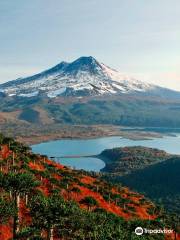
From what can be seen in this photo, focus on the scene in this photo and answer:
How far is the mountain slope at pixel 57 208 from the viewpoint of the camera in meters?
41.4

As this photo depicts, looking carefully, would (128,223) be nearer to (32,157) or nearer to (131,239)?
(131,239)

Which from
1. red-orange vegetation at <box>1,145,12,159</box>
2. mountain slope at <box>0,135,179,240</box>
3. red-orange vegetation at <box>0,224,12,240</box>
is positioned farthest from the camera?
red-orange vegetation at <box>1,145,12,159</box>

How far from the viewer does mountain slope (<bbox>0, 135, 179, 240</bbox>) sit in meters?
41.4

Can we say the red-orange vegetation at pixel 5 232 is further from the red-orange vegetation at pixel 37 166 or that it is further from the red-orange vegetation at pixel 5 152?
the red-orange vegetation at pixel 37 166

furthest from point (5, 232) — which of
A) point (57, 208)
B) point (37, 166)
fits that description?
point (37, 166)

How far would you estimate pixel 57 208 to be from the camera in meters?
40.2

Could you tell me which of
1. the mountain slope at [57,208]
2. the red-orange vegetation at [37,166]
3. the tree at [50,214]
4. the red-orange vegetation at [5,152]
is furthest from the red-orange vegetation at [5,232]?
the red-orange vegetation at [37,166]

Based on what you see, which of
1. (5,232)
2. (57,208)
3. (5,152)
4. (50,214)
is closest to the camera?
(50,214)

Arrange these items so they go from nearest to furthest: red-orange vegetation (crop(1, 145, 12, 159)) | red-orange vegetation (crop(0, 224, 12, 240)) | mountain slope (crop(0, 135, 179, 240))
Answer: mountain slope (crop(0, 135, 179, 240)), red-orange vegetation (crop(0, 224, 12, 240)), red-orange vegetation (crop(1, 145, 12, 159))

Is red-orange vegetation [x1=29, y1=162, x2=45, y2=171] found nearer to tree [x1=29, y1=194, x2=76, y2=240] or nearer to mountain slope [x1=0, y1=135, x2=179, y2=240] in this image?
mountain slope [x1=0, y1=135, x2=179, y2=240]

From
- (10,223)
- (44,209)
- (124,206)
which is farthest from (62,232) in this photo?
(124,206)

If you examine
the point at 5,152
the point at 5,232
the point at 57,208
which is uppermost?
the point at 57,208

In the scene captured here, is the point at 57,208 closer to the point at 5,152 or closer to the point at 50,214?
the point at 50,214

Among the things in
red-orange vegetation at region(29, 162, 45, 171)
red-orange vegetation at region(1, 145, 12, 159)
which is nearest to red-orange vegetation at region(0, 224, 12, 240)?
red-orange vegetation at region(1, 145, 12, 159)
